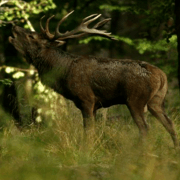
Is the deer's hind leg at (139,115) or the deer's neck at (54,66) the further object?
the deer's neck at (54,66)

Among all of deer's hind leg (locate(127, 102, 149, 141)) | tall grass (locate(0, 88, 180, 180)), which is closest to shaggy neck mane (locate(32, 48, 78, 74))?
tall grass (locate(0, 88, 180, 180))

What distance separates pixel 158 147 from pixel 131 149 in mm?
748

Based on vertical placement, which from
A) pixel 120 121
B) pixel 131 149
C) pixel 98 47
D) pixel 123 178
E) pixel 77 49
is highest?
pixel 123 178

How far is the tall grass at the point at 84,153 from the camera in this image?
5754 millimetres

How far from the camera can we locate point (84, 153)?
26.0ft

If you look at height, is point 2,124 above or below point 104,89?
below

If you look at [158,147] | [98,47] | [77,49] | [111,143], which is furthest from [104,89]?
[77,49]

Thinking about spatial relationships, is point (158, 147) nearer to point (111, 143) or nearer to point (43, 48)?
point (111, 143)

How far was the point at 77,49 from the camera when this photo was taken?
30.4 m

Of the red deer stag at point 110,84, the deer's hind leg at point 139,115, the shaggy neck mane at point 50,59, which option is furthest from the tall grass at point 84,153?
the shaggy neck mane at point 50,59

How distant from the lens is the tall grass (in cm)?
575

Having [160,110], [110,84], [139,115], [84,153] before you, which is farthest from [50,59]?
[84,153]

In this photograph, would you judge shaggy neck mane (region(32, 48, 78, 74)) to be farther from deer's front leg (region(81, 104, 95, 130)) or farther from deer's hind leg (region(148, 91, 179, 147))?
deer's hind leg (region(148, 91, 179, 147))

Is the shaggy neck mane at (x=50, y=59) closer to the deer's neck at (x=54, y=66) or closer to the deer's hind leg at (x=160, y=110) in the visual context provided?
the deer's neck at (x=54, y=66)
